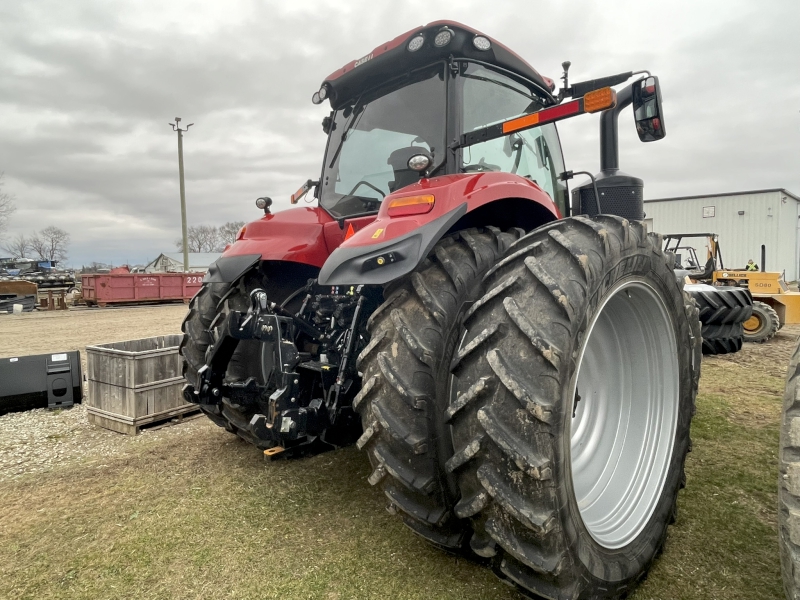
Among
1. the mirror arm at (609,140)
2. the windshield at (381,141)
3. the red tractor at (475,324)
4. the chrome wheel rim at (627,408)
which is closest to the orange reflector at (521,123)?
the red tractor at (475,324)

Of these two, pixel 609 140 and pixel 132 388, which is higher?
pixel 609 140

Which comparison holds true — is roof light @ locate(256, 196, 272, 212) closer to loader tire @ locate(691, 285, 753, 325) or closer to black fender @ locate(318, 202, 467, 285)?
black fender @ locate(318, 202, 467, 285)

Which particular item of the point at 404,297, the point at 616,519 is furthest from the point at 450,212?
the point at 616,519

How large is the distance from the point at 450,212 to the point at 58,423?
165 inches

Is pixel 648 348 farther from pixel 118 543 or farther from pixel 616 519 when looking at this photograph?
pixel 118 543

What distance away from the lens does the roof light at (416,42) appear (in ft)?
8.00

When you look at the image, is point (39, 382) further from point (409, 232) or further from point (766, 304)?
point (766, 304)

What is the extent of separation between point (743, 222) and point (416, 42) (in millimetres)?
34776

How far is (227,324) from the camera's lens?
2.46 metres

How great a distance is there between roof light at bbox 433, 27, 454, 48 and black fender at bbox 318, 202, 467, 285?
3.18ft

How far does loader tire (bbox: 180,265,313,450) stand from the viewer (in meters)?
3.02

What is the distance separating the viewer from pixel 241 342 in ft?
10.3


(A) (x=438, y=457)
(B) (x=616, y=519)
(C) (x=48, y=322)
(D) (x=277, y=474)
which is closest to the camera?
(A) (x=438, y=457)

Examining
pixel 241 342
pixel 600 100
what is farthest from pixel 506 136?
pixel 241 342
